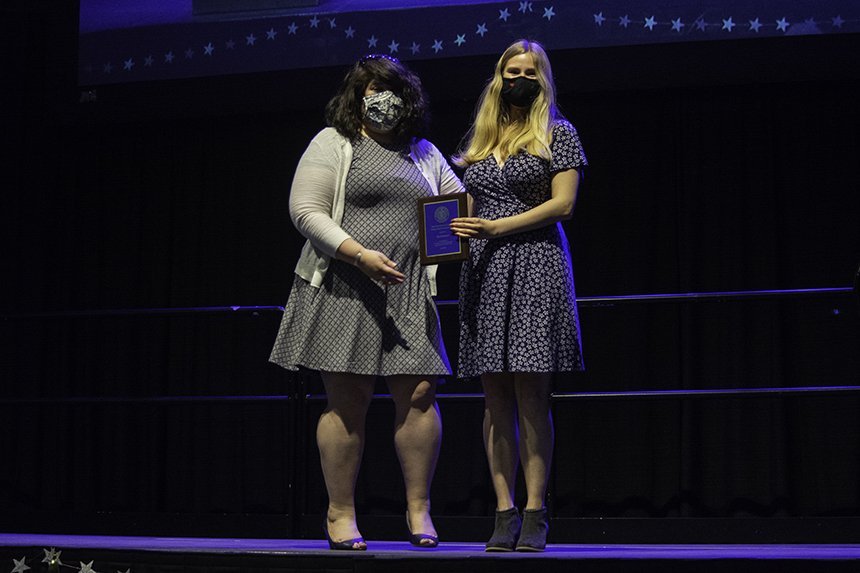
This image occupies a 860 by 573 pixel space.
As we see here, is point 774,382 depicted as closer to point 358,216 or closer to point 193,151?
point 358,216

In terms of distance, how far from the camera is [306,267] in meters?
2.65

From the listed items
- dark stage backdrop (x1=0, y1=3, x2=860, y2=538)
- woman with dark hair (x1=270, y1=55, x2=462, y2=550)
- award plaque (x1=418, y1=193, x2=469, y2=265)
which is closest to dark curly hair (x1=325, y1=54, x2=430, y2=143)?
woman with dark hair (x1=270, y1=55, x2=462, y2=550)

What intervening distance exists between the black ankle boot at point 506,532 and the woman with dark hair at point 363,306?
0.19 m

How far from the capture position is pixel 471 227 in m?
2.47

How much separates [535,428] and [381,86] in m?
0.91

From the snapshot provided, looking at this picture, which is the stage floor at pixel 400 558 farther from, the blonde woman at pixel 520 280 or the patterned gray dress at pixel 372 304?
the patterned gray dress at pixel 372 304

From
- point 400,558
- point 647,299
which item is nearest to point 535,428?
point 400,558

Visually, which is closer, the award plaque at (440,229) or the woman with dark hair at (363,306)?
the award plaque at (440,229)

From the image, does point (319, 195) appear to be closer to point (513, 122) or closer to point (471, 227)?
point (471, 227)

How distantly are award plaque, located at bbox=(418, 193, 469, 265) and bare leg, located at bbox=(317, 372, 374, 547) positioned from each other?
14.4 inches

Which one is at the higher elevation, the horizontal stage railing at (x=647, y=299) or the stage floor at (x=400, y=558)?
the horizontal stage railing at (x=647, y=299)

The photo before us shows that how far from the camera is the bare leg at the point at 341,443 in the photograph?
8.60 ft

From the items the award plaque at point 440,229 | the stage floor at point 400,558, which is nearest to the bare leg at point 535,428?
the stage floor at point 400,558

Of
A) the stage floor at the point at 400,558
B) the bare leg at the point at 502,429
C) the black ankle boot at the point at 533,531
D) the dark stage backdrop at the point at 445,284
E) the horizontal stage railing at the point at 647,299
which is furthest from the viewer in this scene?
the dark stage backdrop at the point at 445,284
